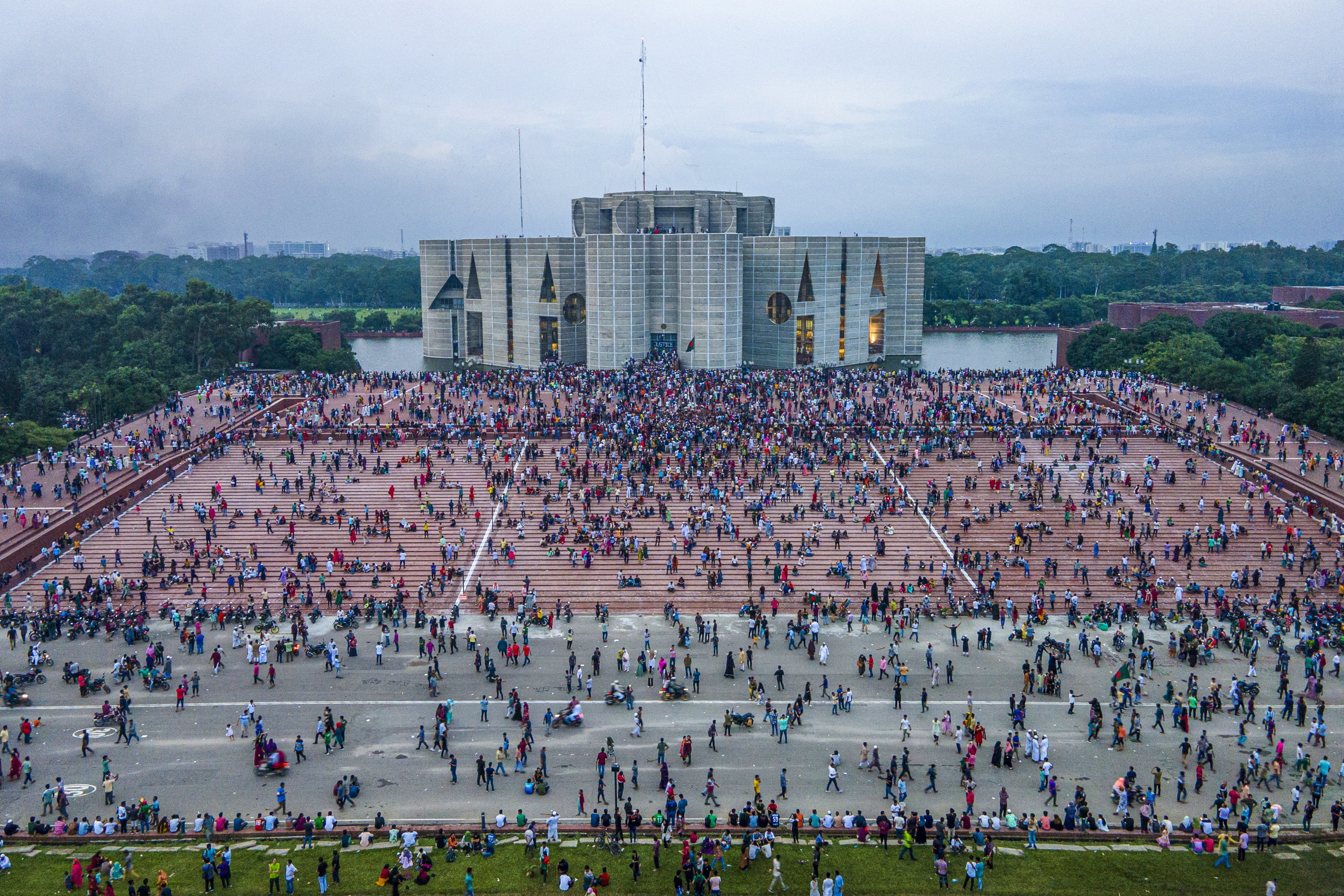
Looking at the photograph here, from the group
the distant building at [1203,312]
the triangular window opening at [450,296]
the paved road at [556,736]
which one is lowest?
the paved road at [556,736]

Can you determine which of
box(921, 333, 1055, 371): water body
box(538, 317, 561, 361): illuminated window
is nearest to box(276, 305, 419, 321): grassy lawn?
box(538, 317, 561, 361): illuminated window

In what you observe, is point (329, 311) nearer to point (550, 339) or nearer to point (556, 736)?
point (550, 339)

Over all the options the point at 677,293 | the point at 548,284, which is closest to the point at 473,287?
the point at 548,284

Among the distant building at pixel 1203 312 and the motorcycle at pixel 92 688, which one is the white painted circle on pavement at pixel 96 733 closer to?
the motorcycle at pixel 92 688

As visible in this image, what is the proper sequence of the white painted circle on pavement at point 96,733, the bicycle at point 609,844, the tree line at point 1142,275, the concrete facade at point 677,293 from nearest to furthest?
1. the bicycle at point 609,844
2. the white painted circle on pavement at point 96,733
3. the concrete facade at point 677,293
4. the tree line at point 1142,275

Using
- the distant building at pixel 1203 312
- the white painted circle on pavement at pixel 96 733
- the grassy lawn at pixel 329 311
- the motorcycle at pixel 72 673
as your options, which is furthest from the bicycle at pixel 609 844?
the grassy lawn at pixel 329 311

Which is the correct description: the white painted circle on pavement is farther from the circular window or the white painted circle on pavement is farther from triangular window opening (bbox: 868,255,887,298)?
triangular window opening (bbox: 868,255,887,298)
